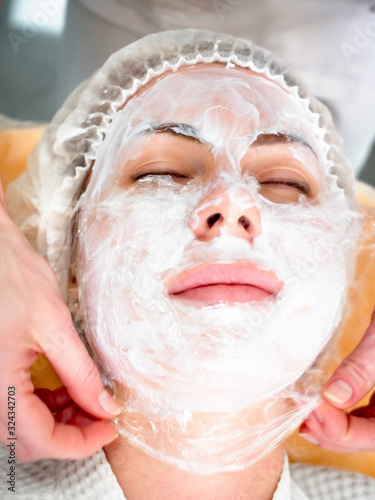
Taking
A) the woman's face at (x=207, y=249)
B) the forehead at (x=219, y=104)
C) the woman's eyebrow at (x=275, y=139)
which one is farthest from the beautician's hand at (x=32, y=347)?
the woman's eyebrow at (x=275, y=139)

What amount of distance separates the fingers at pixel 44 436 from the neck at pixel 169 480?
85mm

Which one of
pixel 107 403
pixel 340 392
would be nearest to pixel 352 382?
pixel 340 392

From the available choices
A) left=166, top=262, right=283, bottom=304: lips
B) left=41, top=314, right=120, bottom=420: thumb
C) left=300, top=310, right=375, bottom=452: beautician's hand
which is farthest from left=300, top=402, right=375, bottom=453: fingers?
left=41, top=314, right=120, bottom=420: thumb

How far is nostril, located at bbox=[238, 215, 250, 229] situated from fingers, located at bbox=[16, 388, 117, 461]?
41cm

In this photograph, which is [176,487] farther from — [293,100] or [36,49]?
[36,49]

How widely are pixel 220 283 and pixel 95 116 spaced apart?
0.47m

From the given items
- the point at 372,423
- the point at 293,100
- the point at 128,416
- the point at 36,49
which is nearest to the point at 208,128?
the point at 293,100

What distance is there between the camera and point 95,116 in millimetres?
1056

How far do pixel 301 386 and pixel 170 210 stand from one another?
0.47m

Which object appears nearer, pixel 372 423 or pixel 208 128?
pixel 208 128

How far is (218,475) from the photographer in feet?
2.99

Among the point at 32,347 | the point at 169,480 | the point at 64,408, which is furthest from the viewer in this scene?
the point at 64,408

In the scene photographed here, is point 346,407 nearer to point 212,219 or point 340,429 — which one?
point 340,429

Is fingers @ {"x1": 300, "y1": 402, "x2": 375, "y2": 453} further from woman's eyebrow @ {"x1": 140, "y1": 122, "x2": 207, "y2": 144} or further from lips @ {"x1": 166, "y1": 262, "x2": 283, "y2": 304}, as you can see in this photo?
woman's eyebrow @ {"x1": 140, "y1": 122, "x2": 207, "y2": 144}
